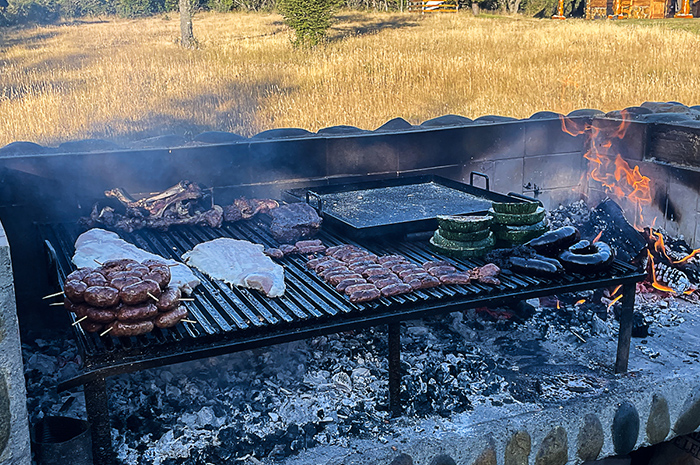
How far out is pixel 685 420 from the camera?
4.92m

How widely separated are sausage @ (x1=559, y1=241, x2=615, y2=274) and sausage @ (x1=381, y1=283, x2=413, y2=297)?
126 cm

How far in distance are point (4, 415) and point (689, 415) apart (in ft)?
15.6

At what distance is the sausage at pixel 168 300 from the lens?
12.2 ft

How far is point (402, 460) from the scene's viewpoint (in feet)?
13.4

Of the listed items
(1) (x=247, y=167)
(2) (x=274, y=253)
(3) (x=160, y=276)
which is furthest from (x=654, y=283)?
(3) (x=160, y=276)

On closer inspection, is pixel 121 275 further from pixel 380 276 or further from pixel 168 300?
pixel 380 276

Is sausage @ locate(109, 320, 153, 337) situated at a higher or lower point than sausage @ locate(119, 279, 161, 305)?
lower

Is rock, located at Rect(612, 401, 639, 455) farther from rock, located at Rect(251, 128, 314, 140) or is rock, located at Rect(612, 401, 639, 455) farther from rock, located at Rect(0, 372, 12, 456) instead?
rock, located at Rect(251, 128, 314, 140)

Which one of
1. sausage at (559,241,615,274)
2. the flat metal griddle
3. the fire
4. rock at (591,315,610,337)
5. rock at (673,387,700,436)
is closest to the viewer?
sausage at (559,241,615,274)

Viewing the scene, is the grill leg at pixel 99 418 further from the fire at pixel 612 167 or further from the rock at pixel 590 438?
the fire at pixel 612 167

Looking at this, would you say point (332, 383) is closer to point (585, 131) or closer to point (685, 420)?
point (685, 420)

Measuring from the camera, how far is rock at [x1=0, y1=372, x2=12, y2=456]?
A: 3.00 metres

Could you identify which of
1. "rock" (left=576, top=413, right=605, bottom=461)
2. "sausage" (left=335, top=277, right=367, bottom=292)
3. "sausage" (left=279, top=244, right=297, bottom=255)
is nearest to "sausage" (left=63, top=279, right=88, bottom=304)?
"sausage" (left=335, top=277, right=367, bottom=292)

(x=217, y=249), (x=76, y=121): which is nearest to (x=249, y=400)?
(x=217, y=249)
